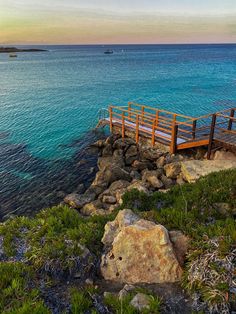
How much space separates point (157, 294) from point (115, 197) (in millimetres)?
8312

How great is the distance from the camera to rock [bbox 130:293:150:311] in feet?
14.2

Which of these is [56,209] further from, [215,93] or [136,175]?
[215,93]

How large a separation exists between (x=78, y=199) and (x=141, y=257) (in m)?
8.41

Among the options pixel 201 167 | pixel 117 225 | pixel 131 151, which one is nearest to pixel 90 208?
pixel 201 167

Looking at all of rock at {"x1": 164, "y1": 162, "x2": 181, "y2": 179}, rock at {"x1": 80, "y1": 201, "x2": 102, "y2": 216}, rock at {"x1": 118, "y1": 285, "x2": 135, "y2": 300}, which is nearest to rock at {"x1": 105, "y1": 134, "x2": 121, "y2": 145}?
rock at {"x1": 164, "y1": 162, "x2": 181, "y2": 179}

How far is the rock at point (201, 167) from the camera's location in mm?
13164

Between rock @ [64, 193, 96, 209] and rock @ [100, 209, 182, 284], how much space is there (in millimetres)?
7460

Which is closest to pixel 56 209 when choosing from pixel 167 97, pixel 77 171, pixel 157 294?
pixel 157 294

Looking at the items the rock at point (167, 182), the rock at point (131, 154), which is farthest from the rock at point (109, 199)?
the rock at point (131, 154)

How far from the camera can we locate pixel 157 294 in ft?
15.7

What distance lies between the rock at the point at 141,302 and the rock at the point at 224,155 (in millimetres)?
11460

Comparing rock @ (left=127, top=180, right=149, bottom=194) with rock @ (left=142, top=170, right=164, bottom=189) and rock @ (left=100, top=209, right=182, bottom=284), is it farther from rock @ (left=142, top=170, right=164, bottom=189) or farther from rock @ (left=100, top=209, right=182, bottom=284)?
rock @ (left=100, top=209, right=182, bottom=284)

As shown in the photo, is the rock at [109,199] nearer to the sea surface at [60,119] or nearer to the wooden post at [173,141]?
the sea surface at [60,119]

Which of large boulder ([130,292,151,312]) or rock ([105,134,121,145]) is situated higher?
large boulder ([130,292,151,312])
